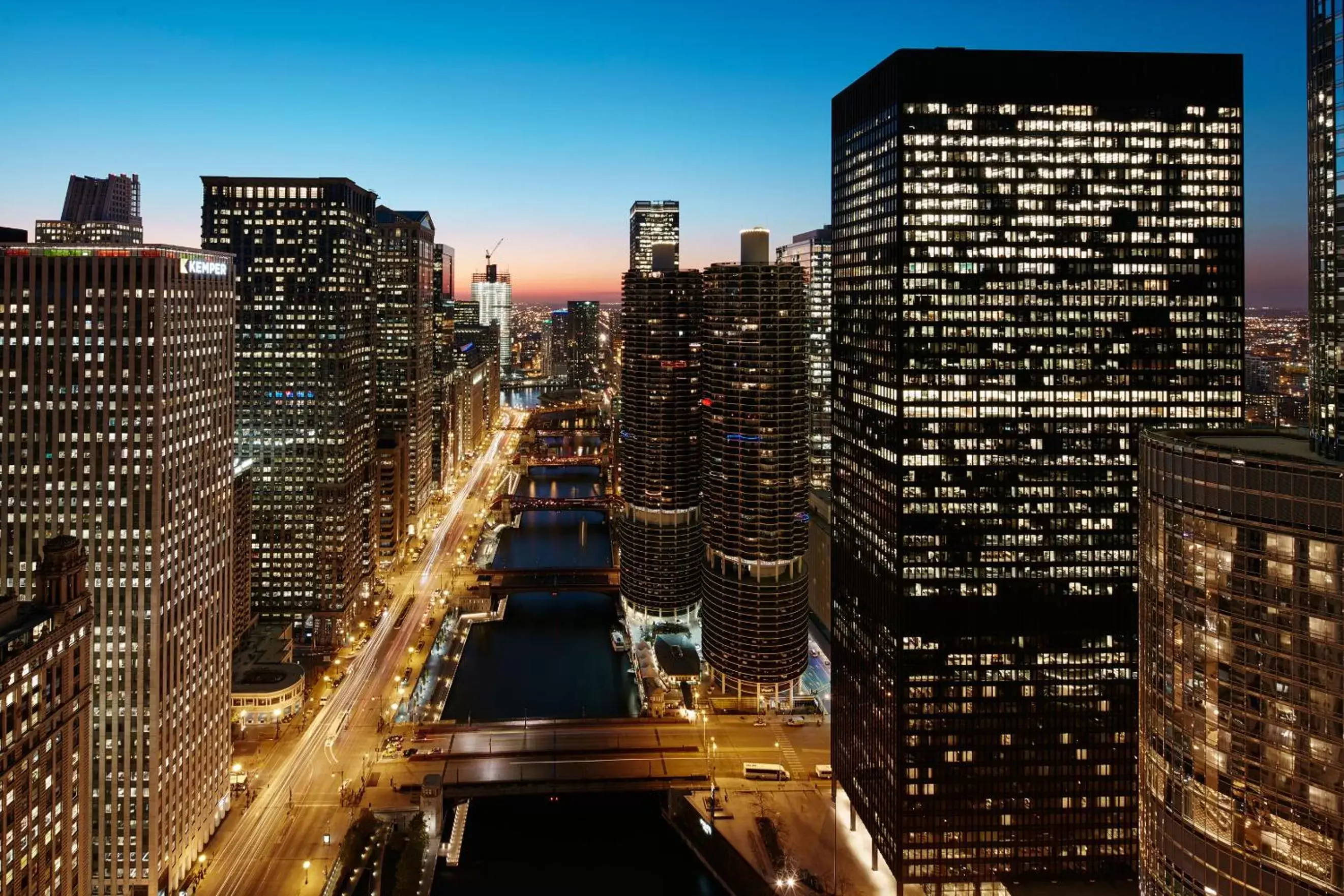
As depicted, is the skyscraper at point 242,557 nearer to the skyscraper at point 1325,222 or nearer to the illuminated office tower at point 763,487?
the illuminated office tower at point 763,487

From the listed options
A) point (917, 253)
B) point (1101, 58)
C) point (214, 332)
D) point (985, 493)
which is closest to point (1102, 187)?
point (1101, 58)

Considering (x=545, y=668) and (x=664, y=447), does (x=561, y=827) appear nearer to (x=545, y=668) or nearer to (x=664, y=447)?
(x=545, y=668)

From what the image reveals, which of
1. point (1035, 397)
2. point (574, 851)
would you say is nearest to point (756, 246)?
point (1035, 397)

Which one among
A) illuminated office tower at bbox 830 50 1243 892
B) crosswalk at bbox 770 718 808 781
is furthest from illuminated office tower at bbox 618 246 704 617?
illuminated office tower at bbox 830 50 1243 892

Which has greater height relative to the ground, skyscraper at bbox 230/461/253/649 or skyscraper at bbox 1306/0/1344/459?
skyscraper at bbox 1306/0/1344/459

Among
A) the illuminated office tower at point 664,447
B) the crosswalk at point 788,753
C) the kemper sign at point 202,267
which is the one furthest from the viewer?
the illuminated office tower at point 664,447

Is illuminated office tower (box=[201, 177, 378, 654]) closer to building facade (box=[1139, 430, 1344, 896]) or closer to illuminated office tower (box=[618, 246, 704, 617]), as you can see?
illuminated office tower (box=[618, 246, 704, 617])

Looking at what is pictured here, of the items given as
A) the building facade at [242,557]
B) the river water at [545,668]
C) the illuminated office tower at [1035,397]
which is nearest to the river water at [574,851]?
the river water at [545,668]
